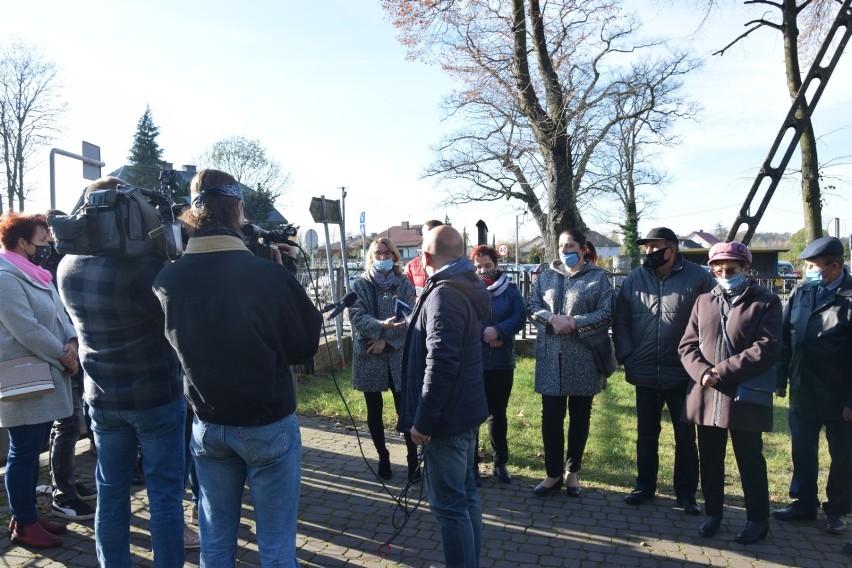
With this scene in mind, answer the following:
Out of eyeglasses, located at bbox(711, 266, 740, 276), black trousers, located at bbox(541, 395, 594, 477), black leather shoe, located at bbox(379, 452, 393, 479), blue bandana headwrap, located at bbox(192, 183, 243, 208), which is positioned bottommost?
black leather shoe, located at bbox(379, 452, 393, 479)

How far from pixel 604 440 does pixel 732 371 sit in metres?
2.53

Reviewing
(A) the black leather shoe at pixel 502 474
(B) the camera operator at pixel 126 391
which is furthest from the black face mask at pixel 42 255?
(A) the black leather shoe at pixel 502 474

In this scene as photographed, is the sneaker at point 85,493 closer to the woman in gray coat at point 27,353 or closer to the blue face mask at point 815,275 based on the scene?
the woman in gray coat at point 27,353

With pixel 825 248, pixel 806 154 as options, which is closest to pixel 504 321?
pixel 825 248

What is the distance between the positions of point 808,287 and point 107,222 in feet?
14.6

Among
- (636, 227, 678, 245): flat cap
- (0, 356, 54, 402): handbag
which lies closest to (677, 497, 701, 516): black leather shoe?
(636, 227, 678, 245): flat cap

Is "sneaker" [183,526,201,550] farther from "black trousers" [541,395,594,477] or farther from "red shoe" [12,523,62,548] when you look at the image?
"black trousers" [541,395,594,477]

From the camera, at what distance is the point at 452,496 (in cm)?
300

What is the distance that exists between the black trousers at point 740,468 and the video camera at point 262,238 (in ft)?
9.82

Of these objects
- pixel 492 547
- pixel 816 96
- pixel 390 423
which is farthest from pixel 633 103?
pixel 492 547

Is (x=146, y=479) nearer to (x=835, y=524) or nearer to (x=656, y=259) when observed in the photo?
(x=656, y=259)

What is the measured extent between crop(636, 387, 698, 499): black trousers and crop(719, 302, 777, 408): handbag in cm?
54

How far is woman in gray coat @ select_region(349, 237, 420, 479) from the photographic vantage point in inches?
194

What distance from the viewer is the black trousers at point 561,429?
15.4ft
